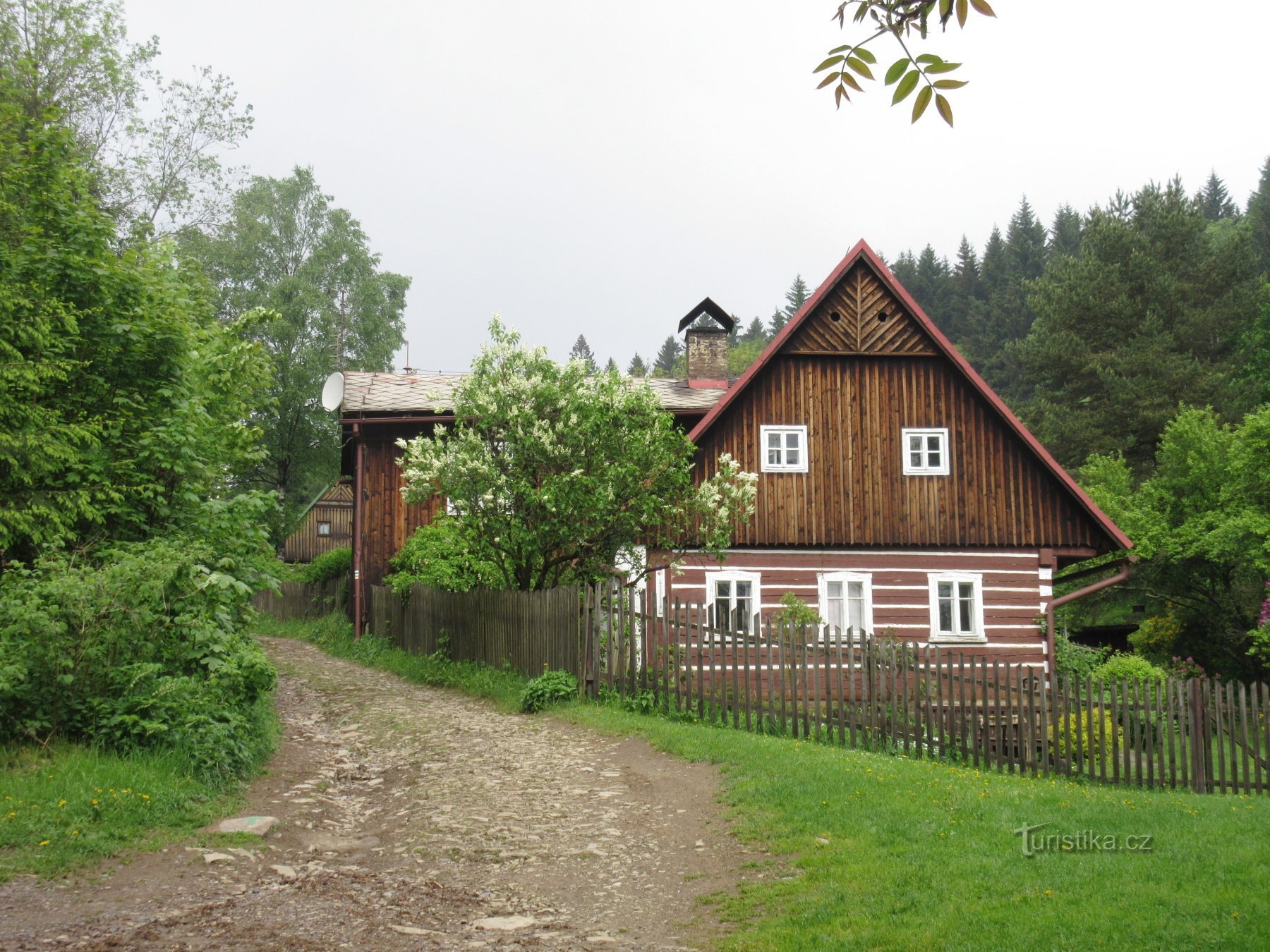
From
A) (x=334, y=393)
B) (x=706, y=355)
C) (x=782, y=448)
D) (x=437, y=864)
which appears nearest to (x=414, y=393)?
(x=334, y=393)

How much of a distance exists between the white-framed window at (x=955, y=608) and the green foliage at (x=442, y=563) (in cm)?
920

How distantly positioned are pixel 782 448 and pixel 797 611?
372 cm

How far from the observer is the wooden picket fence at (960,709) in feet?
46.0

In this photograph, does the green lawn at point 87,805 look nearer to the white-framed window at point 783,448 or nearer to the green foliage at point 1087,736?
the green foliage at point 1087,736

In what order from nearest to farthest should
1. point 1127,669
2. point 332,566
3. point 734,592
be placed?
point 1127,669, point 734,592, point 332,566

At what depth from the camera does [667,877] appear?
8016 millimetres

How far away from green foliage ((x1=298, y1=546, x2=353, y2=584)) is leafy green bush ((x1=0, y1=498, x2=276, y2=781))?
56.9ft

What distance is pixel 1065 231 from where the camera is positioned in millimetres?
89500

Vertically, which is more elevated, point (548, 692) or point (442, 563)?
point (442, 563)

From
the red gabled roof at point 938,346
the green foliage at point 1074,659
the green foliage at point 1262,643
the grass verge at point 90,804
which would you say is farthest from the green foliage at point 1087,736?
the green foliage at point 1262,643

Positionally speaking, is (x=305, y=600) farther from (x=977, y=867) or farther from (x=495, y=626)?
(x=977, y=867)

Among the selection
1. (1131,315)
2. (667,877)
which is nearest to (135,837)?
(667,877)

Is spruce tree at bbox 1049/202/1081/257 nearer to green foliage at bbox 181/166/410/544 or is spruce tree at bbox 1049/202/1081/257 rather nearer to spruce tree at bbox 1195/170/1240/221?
spruce tree at bbox 1195/170/1240/221

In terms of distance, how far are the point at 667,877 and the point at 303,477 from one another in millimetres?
42291
